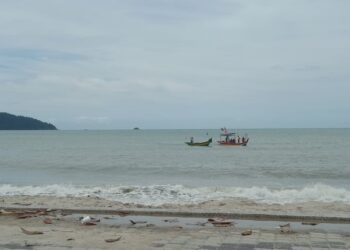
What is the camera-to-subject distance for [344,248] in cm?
693

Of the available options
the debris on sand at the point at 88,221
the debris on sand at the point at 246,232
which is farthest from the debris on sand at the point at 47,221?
the debris on sand at the point at 246,232

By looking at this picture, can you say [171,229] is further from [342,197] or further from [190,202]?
[342,197]

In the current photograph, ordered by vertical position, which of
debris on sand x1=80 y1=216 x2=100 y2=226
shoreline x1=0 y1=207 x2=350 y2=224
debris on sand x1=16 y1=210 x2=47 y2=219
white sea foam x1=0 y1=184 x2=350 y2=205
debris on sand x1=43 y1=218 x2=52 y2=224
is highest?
shoreline x1=0 y1=207 x2=350 y2=224

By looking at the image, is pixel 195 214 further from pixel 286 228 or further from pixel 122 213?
pixel 286 228

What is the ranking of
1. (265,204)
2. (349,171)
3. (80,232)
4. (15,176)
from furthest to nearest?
(349,171) < (15,176) < (265,204) < (80,232)

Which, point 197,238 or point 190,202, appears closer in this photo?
point 197,238

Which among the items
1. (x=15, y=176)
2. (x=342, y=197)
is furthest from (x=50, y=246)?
(x=15, y=176)

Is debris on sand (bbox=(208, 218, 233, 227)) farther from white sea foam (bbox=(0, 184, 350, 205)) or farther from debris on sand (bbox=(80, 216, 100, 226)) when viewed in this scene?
white sea foam (bbox=(0, 184, 350, 205))

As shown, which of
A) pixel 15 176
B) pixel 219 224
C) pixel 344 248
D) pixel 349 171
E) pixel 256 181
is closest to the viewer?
pixel 344 248

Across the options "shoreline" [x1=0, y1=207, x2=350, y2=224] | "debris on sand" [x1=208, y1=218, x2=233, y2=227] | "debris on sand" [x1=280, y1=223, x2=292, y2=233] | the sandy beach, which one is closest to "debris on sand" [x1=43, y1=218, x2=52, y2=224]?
the sandy beach

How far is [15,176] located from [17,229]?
2051 centimetres

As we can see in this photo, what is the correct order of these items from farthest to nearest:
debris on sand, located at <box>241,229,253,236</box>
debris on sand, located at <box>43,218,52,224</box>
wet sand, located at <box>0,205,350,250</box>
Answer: debris on sand, located at <box>43,218,52,224</box>
debris on sand, located at <box>241,229,253,236</box>
wet sand, located at <box>0,205,350,250</box>

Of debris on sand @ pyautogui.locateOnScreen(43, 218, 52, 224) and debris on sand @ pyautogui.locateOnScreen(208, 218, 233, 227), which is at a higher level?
debris on sand @ pyautogui.locateOnScreen(208, 218, 233, 227)

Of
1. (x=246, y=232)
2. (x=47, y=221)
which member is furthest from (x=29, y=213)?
(x=246, y=232)
